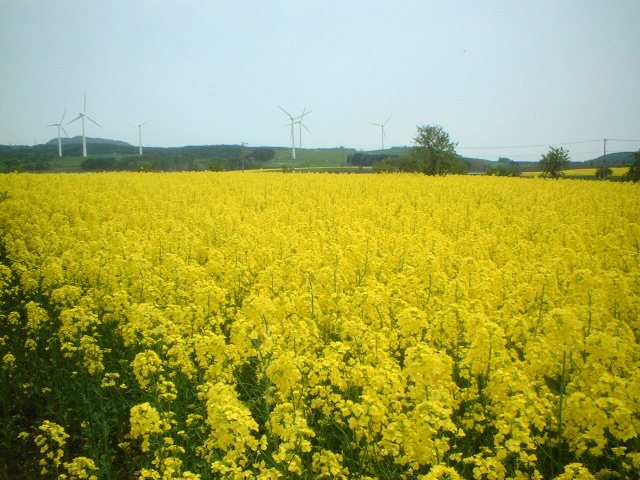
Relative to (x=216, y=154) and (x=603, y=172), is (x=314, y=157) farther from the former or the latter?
(x=603, y=172)

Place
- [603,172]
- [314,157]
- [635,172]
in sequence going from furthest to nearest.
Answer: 1. [314,157]
2. [603,172]
3. [635,172]

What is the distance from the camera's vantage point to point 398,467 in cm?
447

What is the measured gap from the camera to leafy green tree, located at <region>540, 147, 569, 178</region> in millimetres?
49500

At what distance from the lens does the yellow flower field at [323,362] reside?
12.6 ft

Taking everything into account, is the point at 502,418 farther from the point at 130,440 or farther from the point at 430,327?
the point at 130,440

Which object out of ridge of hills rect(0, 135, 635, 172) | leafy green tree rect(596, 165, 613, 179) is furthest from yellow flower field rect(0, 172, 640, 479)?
ridge of hills rect(0, 135, 635, 172)

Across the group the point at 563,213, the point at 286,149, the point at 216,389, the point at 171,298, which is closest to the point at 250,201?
the point at 563,213

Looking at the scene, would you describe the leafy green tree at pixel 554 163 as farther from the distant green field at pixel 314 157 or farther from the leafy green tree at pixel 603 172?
the distant green field at pixel 314 157

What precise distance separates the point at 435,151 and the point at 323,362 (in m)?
Answer: 46.1

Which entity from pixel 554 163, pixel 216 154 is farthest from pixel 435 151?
pixel 216 154

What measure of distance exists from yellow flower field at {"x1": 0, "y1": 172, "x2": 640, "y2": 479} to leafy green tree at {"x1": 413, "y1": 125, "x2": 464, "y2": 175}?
1413 inches

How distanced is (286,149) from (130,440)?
13107 cm

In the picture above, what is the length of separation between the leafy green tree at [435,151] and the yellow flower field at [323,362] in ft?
118

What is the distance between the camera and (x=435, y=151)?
48.0 metres
